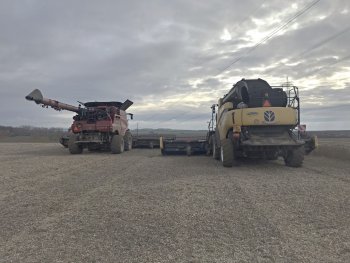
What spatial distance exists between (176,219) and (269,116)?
8.03 m

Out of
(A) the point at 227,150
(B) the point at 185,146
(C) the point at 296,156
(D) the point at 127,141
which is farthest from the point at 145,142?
(C) the point at 296,156

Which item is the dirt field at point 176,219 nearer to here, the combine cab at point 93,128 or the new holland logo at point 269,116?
the new holland logo at point 269,116

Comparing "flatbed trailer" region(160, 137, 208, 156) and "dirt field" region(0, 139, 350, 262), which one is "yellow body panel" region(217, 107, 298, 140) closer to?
"dirt field" region(0, 139, 350, 262)

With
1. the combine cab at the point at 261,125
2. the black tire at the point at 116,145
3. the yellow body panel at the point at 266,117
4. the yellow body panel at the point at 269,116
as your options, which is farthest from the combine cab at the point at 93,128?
the yellow body panel at the point at 269,116

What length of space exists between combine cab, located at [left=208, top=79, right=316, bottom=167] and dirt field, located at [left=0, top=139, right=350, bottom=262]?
2.49 metres

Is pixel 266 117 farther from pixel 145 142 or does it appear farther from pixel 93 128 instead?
pixel 145 142

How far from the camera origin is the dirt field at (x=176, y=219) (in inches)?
194

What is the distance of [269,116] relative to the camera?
1350cm

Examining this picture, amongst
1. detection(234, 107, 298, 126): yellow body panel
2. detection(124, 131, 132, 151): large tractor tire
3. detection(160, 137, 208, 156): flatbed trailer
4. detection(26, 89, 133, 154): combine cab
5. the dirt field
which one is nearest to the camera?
the dirt field

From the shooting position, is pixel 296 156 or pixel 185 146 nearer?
pixel 296 156

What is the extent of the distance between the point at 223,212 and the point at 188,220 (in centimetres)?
83

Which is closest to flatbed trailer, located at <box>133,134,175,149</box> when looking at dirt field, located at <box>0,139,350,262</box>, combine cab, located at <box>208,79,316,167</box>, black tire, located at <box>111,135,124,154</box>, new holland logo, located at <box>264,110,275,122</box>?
black tire, located at <box>111,135,124,154</box>

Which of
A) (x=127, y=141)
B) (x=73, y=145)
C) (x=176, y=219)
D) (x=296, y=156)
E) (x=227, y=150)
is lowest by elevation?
(x=176, y=219)

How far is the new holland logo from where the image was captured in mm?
13484
